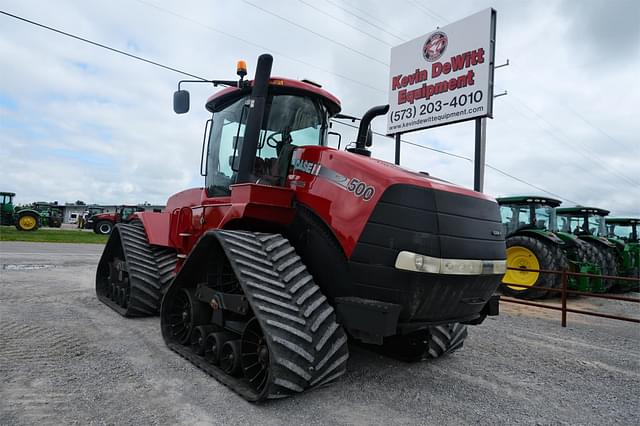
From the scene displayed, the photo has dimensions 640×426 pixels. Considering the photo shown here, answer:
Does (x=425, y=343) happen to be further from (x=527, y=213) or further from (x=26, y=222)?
(x=26, y=222)

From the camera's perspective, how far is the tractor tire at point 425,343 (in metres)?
4.43

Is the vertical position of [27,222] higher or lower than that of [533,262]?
higher

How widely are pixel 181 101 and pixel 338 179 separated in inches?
96.8

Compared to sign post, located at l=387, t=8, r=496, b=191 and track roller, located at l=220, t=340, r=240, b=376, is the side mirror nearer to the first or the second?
track roller, located at l=220, t=340, r=240, b=376

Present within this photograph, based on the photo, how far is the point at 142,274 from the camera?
6070 mm

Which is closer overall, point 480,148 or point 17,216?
point 480,148

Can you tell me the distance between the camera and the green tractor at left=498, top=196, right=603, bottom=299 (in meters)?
10.1

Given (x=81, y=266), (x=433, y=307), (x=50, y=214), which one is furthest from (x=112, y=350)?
(x=50, y=214)

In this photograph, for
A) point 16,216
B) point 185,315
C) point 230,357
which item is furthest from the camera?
point 16,216

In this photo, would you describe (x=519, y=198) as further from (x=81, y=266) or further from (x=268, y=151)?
(x=81, y=266)

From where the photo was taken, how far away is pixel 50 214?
36000 millimetres

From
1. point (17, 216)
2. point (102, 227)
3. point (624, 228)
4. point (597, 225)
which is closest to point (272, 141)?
point (597, 225)

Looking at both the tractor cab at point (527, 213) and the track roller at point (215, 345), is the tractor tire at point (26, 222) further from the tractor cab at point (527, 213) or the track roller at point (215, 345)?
the track roller at point (215, 345)

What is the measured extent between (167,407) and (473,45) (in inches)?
373
